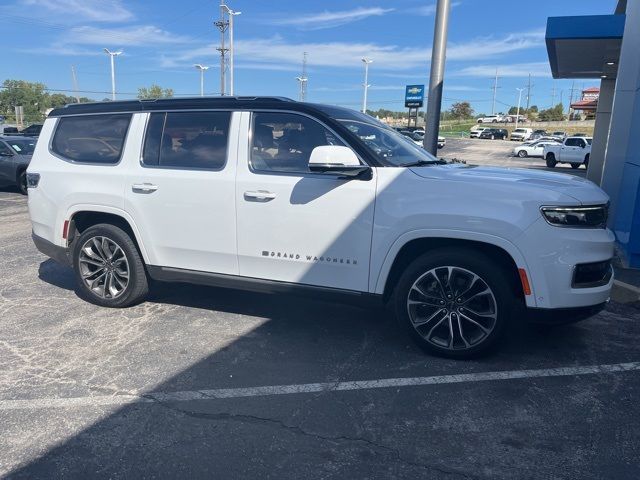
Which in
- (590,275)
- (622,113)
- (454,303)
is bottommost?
(454,303)

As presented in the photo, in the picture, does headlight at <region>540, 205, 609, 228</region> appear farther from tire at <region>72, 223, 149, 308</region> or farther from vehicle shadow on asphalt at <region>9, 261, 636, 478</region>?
tire at <region>72, 223, 149, 308</region>

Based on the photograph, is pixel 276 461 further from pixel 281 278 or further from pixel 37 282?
pixel 37 282

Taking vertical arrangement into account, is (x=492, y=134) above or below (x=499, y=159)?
above

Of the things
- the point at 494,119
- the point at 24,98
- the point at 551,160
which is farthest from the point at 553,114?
the point at 24,98

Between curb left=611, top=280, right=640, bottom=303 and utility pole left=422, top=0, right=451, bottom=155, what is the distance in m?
3.63

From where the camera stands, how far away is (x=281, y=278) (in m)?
4.41

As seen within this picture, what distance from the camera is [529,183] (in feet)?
12.5

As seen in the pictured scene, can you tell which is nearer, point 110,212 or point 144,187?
point 144,187

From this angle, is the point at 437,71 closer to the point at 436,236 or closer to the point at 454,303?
the point at 436,236

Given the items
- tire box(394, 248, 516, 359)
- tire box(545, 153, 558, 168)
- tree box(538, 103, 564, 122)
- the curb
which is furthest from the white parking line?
tree box(538, 103, 564, 122)

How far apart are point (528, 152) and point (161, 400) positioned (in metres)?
44.4

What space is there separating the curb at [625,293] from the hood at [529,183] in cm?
216

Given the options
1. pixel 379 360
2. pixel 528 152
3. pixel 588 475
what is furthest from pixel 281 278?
pixel 528 152

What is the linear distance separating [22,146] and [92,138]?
11455 millimetres
